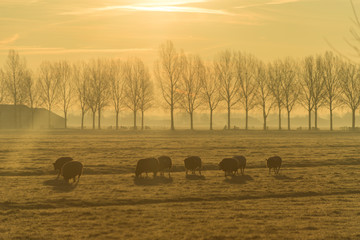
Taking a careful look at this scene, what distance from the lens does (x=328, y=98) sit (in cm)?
9788

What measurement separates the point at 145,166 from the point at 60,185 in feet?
15.0

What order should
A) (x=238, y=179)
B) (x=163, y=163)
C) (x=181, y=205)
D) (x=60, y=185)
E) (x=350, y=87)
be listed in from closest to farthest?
(x=181, y=205), (x=60, y=185), (x=238, y=179), (x=163, y=163), (x=350, y=87)

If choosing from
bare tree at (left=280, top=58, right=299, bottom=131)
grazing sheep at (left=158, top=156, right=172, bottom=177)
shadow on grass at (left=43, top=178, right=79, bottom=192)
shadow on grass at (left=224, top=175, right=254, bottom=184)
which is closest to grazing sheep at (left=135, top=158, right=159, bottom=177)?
grazing sheep at (left=158, top=156, right=172, bottom=177)

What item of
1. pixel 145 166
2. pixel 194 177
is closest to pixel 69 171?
pixel 145 166

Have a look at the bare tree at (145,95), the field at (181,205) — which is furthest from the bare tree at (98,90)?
the field at (181,205)

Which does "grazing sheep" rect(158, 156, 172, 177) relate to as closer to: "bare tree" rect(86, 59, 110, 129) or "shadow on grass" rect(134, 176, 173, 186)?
"shadow on grass" rect(134, 176, 173, 186)

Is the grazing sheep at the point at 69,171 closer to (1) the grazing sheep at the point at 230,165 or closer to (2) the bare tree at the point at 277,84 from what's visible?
(1) the grazing sheep at the point at 230,165

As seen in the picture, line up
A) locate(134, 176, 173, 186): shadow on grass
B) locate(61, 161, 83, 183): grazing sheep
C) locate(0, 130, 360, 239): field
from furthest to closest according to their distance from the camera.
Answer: locate(134, 176, 173, 186): shadow on grass → locate(61, 161, 83, 183): grazing sheep → locate(0, 130, 360, 239): field

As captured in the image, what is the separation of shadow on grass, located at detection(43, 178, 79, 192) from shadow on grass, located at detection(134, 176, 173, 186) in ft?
10.1

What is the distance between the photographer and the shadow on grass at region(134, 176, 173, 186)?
929 inches

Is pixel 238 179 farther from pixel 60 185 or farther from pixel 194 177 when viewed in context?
pixel 60 185

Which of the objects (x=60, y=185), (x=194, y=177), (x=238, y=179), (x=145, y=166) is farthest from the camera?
(x=194, y=177)

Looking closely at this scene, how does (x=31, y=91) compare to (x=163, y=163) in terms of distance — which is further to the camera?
(x=31, y=91)

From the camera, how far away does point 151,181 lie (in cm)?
2431
